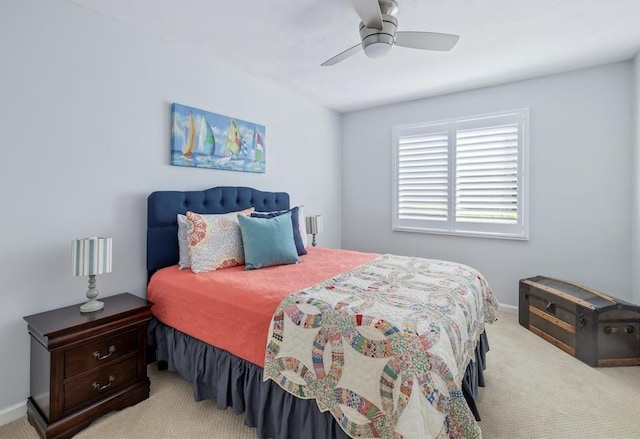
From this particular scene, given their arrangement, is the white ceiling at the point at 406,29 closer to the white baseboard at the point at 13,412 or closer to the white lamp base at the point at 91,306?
the white lamp base at the point at 91,306

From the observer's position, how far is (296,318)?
4.77 ft

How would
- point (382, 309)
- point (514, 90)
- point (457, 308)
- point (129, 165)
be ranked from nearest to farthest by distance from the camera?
1. point (382, 309)
2. point (457, 308)
3. point (129, 165)
4. point (514, 90)

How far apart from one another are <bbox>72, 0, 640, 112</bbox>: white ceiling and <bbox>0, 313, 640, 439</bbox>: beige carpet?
8.46 ft

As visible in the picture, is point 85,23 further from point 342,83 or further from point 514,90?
point 514,90

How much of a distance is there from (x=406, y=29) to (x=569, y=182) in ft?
7.62

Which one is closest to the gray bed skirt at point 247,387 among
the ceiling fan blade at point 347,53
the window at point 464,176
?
the window at point 464,176

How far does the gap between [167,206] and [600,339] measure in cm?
351

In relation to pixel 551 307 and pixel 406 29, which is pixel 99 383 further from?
pixel 551 307

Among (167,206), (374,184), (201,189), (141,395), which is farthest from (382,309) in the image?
(374,184)

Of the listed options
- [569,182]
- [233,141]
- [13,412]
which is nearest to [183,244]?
[233,141]

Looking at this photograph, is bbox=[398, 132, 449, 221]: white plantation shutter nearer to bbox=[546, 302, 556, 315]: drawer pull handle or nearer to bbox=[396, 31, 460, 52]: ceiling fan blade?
bbox=[546, 302, 556, 315]: drawer pull handle

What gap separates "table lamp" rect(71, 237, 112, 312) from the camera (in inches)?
67.9

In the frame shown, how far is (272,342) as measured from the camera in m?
1.50

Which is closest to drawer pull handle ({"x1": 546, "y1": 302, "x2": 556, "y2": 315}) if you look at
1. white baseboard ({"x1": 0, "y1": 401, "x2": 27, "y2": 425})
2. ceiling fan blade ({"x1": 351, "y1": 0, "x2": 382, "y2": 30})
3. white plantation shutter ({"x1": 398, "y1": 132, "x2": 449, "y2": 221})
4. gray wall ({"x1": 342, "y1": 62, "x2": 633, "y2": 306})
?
gray wall ({"x1": 342, "y1": 62, "x2": 633, "y2": 306})
